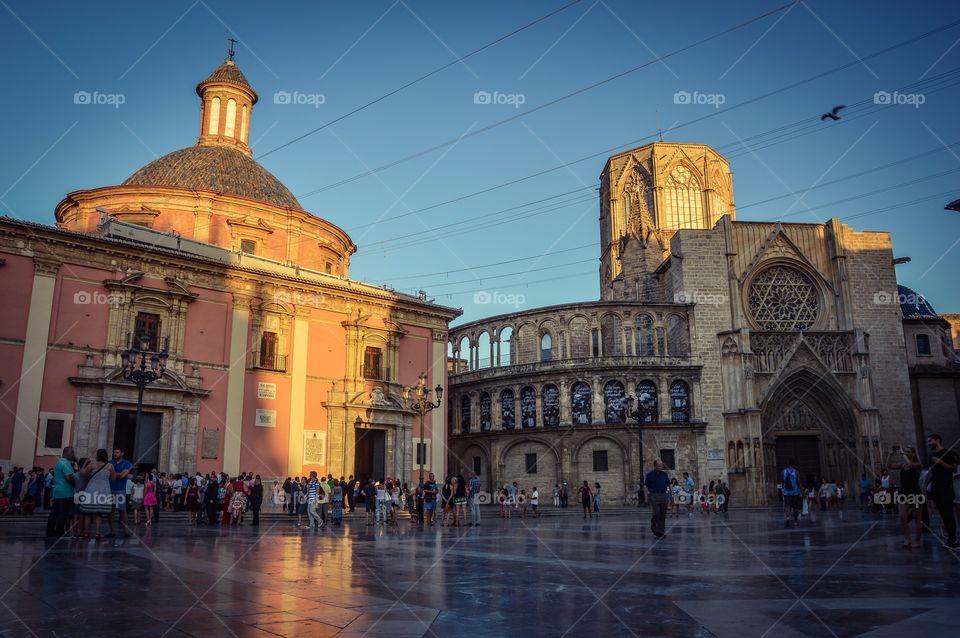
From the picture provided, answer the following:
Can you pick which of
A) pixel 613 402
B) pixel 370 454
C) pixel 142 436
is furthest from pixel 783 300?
pixel 142 436

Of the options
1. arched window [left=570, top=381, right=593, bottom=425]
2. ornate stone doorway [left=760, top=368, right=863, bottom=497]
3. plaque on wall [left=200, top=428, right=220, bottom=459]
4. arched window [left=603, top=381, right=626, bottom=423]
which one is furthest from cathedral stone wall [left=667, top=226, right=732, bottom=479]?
plaque on wall [left=200, top=428, right=220, bottom=459]

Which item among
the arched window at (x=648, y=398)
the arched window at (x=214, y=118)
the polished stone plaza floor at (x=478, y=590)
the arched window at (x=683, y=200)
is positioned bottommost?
the polished stone plaza floor at (x=478, y=590)

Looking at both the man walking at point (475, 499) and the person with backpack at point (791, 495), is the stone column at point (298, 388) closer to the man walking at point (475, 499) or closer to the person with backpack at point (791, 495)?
the man walking at point (475, 499)

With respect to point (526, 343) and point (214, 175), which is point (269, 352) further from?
point (526, 343)

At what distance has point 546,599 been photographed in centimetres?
613

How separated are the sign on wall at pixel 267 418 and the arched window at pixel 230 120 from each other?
16.2 m

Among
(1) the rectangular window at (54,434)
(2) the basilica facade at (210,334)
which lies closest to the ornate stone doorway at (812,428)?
(2) the basilica facade at (210,334)

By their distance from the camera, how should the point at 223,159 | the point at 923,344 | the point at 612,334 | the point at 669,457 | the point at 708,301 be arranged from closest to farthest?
the point at 223,159 < the point at 669,457 < the point at 708,301 < the point at 612,334 < the point at 923,344

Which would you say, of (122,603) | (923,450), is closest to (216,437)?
(122,603)

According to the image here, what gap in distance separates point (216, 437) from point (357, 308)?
296 inches

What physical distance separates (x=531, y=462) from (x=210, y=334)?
61.6ft

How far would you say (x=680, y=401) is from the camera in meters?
37.8

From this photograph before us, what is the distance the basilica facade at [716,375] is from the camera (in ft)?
121

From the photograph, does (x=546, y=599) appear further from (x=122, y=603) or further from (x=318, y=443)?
(x=318, y=443)
